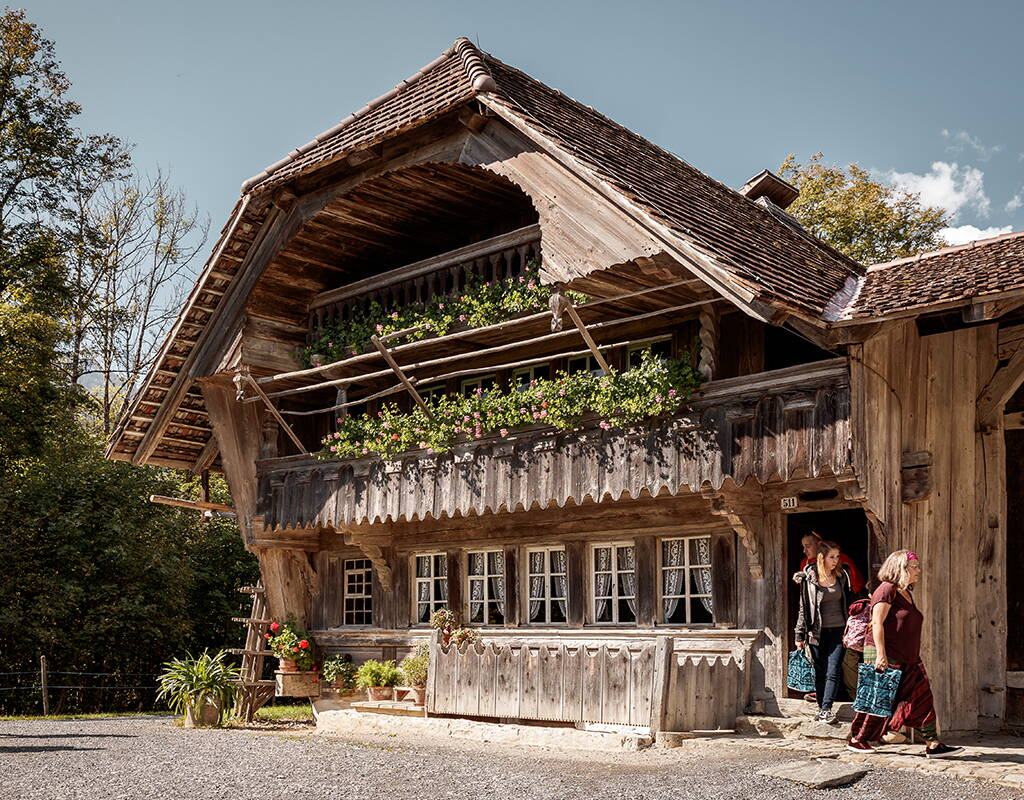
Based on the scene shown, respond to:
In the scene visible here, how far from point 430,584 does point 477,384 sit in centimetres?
327

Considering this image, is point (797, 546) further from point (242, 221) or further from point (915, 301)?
point (242, 221)

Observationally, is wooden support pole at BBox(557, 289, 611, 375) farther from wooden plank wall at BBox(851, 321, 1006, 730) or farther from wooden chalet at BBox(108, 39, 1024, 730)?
wooden plank wall at BBox(851, 321, 1006, 730)

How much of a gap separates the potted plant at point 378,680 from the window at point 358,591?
2104mm

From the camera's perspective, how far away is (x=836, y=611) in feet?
42.2

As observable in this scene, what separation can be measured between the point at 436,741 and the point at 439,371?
653cm

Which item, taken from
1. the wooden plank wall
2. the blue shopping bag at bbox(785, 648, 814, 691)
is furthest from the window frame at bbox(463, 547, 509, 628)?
the wooden plank wall

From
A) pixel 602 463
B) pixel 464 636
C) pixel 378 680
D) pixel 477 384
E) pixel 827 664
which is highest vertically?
pixel 477 384

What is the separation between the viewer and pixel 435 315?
648 inches

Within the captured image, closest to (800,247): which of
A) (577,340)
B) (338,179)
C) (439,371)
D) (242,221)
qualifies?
(577,340)

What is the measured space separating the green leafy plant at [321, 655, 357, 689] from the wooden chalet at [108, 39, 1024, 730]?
574 mm

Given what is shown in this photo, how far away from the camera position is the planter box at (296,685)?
18.6 metres

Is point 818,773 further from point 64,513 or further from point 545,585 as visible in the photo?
point 64,513

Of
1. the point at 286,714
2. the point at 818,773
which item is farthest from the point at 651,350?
the point at 286,714

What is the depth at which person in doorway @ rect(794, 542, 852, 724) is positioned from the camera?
12.7 meters
